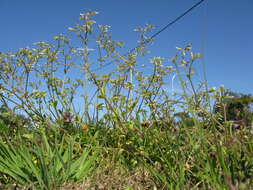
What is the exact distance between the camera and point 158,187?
168 centimetres

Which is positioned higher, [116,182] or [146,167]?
[146,167]

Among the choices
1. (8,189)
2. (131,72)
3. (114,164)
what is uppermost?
(131,72)

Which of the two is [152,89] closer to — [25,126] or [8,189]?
[25,126]

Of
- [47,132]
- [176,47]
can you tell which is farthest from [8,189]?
[176,47]

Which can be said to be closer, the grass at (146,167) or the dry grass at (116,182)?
the grass at (146,167)

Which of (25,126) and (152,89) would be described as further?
(152,89)

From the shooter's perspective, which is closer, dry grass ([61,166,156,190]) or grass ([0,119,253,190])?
grass ([0,119,253,190])

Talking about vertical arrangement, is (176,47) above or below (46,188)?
above

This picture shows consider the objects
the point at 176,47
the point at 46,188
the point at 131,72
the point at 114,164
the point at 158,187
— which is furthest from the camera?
the point at 131,72

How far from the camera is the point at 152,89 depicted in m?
3.07

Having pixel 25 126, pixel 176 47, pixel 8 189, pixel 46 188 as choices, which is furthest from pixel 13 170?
pixel 176 47

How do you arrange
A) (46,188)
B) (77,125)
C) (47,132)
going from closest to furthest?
1. (46,188)
2. (47,132)
3. (77,125)

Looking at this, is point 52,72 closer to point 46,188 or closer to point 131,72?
point 131,72

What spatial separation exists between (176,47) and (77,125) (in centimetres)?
138
